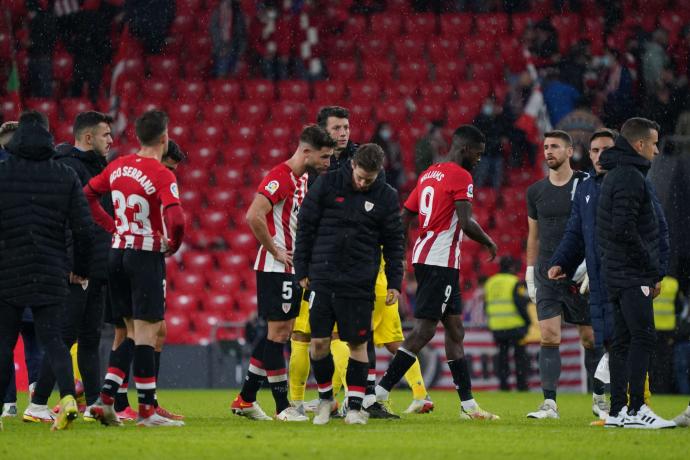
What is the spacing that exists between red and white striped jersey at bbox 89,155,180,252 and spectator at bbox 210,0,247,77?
13.1 meters

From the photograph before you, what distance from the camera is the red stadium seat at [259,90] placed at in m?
20.8

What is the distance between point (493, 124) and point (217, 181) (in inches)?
171

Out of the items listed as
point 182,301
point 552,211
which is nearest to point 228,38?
point 182,301

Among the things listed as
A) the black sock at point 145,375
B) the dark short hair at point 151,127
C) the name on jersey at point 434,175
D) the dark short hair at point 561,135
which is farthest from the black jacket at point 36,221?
the dark short hair at point 561,135

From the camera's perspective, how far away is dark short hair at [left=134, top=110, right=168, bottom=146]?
815 cm

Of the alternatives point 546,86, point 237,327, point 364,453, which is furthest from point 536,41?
point 364,453

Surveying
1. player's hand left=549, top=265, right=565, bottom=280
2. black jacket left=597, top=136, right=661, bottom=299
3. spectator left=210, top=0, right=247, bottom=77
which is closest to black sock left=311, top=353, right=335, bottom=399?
player's hand left=549, top=265, right=565, bottom=280

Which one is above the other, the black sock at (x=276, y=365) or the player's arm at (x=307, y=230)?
the player's arm at (x=307, y=230)

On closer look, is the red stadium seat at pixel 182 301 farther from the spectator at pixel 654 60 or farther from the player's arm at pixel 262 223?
the player's arm at pixel 262 223

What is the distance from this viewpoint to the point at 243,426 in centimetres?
833

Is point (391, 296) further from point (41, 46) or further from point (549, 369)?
point (41, 46)

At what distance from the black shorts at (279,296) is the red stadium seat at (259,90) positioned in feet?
40.0

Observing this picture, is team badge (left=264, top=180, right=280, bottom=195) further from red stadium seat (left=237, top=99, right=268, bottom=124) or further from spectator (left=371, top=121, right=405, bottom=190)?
red stadium seat (left=237, top=99, right=268, bottom=124)

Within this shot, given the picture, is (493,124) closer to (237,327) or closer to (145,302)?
(237,327)
